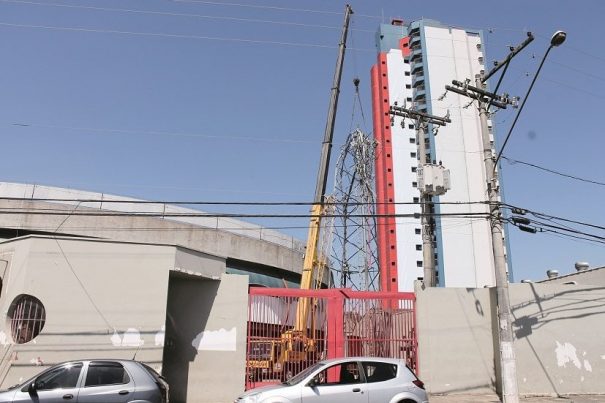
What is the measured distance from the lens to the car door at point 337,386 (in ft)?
33.3

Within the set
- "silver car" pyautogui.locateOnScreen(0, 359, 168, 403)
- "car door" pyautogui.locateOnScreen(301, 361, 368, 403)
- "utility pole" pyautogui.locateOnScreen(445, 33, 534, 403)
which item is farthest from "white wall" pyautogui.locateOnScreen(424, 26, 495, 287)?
"silver car" pyautogui.locateOnScreen(0, 359, 168, 403)

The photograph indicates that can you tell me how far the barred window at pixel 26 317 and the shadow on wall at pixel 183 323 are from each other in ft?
11.4

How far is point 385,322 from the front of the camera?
651 inches

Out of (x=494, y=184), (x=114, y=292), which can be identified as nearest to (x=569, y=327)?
(x=494, y=184)

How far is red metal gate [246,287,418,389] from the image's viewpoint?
15.7 m

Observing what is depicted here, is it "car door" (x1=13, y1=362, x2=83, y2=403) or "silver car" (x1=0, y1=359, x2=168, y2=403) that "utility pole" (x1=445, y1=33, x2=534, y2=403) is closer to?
"silver car" (x1=0, y1=359, x2=168, y2=403)

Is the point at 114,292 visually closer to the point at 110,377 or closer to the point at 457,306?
the point at 110,377

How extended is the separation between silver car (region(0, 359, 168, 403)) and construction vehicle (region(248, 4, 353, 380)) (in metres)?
5.87

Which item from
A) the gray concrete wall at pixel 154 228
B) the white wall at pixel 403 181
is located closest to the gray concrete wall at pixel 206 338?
the gray concrete wall at pixel 154 228

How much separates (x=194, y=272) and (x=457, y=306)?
8.34 m

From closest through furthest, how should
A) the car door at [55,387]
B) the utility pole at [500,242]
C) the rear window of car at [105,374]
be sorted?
the car door at [55,387], the rear window of car at [105,374], the utility pole at [500,242]

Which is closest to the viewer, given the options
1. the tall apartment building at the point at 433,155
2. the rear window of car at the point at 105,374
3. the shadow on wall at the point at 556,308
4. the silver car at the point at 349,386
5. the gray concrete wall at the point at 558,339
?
the rear window of car at the point at 105,374

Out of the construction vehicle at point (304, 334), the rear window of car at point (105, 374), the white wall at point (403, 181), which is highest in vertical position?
the white wall at point (403, 181)

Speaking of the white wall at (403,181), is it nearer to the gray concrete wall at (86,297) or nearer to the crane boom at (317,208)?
the crane boom at (317,208)
